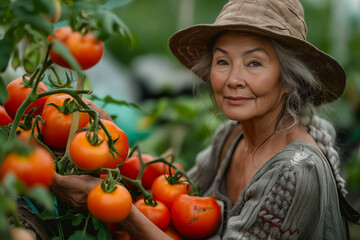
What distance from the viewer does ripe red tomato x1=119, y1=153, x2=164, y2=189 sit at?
1.43 m

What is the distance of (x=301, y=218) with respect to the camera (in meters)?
1.32

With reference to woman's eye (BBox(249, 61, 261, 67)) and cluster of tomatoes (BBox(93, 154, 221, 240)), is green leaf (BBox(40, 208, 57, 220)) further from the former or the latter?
woman's eye (BBox(249, 61, 261, 67))

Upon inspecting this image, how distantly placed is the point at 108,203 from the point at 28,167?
1.13 ft

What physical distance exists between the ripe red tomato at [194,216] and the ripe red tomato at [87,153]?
0.42 m

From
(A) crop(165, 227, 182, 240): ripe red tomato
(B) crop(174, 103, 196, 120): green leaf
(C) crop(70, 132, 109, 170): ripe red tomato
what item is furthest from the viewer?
(B) crop(174, 103, 196, 120): green leaf

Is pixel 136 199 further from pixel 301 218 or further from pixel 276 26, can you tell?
pixel 276 26

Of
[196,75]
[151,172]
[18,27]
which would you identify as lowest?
[151,172]

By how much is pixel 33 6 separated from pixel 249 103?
897 millimetres

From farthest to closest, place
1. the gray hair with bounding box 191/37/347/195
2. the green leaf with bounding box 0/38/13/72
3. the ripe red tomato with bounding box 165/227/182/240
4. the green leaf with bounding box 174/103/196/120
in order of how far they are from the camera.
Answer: the green leaf with bounding box 174/103/196/120, the gray hair with bounding box 191/37/347/195, the ripe red tomato with bounding box 165/227/182/240, the green leaf with bounding box 0/38/13/72

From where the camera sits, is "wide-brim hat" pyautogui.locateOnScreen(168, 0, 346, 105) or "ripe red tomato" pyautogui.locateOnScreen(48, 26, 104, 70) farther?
"wide-brim hat" pyautogui.locateOnScreen(168, 0, 346, 105)

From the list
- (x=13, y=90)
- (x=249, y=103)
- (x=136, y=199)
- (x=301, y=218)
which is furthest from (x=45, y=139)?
(x=301, y=218)

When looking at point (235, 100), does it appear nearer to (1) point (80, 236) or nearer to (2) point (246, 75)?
(2) point (246, 75)

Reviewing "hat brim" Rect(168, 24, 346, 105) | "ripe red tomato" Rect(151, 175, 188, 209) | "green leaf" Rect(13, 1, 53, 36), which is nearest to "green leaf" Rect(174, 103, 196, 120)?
"hat brim" Rect(168, 24, 346, 105)

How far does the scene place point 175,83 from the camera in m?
4.85
